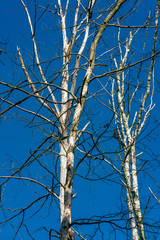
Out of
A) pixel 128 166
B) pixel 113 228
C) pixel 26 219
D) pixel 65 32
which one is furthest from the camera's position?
pixel 65 32

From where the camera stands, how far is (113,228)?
2.64 metres

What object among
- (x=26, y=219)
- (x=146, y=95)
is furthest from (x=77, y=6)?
(x=26, y=219)

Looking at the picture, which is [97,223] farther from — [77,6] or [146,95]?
[77,6]

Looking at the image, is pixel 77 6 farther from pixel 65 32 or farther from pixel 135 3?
pixel 135 3

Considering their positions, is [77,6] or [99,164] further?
[77,6]

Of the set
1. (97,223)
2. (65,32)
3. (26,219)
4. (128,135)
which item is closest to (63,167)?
(26,219)

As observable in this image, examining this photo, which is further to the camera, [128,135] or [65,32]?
[65,32]

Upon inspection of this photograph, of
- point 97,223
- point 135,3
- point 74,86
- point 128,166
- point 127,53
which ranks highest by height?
point 127,53

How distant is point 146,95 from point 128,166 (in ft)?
5.05

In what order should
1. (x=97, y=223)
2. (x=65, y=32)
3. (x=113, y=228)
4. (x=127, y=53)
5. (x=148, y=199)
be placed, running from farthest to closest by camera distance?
(x=127, y=53)
(x=65, y=32)
(x=148, y=199)
(x=113, y=228)
(x=97, y=223)

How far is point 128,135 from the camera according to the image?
5566 mm

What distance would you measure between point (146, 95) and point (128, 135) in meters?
0.95

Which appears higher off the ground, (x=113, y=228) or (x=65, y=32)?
(x=65, y=32)

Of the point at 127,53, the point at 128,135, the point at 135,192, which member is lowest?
the point at 135,192
